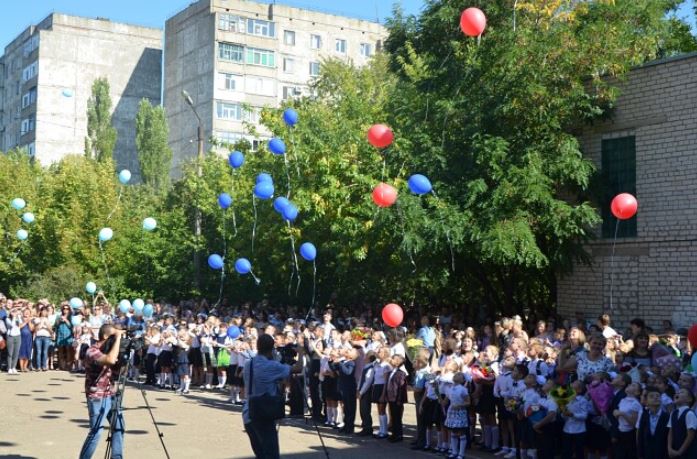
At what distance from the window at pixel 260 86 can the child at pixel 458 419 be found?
2210 inches

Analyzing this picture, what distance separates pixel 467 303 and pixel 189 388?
767 cm

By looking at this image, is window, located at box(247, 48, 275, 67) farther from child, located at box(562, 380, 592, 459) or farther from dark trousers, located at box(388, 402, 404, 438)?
child, located at box(562, 380, 592, 459)

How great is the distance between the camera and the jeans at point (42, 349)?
89.7ft

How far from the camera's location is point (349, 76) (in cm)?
4512

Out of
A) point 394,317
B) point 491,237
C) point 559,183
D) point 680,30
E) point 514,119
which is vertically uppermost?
point 680,30

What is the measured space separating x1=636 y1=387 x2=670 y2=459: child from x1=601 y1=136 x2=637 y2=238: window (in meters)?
10.3

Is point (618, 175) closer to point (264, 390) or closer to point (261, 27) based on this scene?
point (264, 390)

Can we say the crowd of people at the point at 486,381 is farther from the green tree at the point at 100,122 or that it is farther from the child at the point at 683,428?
the green tree at the point at 100,122

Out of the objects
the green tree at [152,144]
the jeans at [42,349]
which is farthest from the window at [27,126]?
the jeans at [42,349]

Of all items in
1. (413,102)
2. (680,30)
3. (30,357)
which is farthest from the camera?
(680,30)

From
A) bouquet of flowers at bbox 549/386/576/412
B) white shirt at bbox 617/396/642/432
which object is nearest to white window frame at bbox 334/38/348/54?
bouquet of flowers at bbox 549/386/576/412

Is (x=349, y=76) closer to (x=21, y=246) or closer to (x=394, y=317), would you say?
(x=21, y=246)

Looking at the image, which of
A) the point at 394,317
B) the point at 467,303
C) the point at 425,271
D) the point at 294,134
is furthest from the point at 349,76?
the point at 394,317

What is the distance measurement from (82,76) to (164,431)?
208ft
